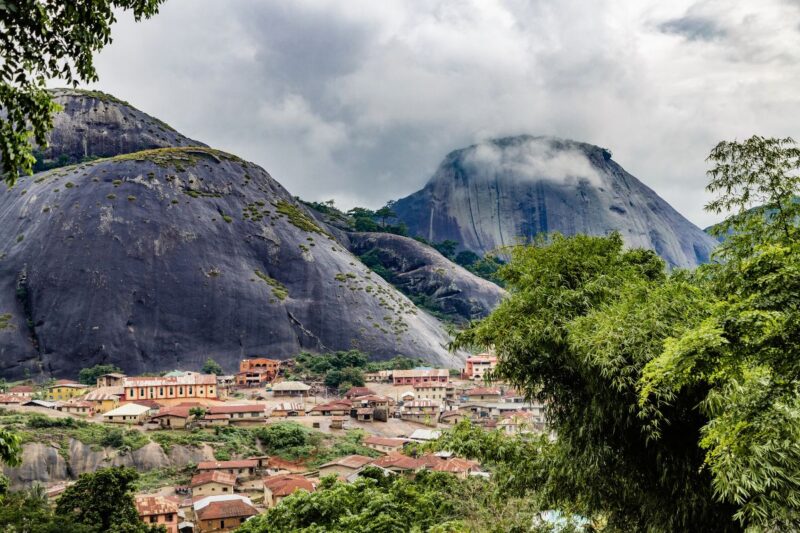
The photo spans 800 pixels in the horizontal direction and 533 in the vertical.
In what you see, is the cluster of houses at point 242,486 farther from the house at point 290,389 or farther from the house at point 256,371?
the house at point 256,371

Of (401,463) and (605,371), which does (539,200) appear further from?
(605,371)

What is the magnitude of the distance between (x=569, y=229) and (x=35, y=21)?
155 meters

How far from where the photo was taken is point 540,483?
35.1ft

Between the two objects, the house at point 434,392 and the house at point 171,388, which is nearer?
the house at point 171,388

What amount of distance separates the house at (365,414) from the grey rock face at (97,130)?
7261cm

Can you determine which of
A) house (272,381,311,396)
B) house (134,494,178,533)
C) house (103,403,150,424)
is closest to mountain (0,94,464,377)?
house (272,381,311,396)

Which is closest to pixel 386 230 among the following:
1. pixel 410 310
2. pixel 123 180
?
pixel 410 310

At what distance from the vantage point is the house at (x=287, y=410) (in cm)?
4809

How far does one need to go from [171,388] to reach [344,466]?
23208 millimetres

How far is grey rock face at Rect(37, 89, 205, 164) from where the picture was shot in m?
97.9

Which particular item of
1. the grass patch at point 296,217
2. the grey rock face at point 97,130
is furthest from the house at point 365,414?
the grey rock face at point 97,130

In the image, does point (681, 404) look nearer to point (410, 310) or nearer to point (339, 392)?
point (339, 392)

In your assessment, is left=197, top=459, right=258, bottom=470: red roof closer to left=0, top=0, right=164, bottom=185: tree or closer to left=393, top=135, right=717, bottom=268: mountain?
left=0, top=0, right=164, bottom=185: tree

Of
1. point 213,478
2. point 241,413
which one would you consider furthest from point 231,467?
point 241,413
